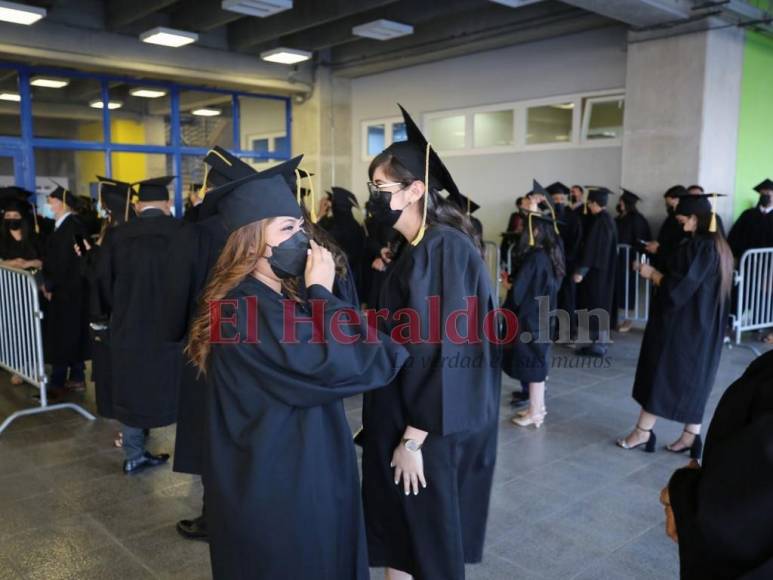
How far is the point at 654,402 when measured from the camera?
177 inches

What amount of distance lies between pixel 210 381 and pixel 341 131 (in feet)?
39.1

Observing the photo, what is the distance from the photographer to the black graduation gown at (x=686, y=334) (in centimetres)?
429

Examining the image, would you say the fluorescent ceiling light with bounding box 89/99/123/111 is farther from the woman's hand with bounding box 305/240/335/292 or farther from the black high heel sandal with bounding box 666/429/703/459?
the woman's hand with bounding box 305/240/335/292

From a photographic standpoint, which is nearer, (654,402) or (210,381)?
(210,381)

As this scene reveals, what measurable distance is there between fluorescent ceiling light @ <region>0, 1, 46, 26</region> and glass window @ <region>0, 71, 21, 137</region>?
2.03m

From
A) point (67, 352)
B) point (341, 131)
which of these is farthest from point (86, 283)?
point (341, 131)

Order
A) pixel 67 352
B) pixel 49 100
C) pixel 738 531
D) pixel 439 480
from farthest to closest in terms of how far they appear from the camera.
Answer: pixel 49 100, pixel 67 352, pixel 439 480, pixel 738 531

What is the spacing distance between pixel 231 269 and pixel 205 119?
11697 mm

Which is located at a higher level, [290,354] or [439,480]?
[290,354]

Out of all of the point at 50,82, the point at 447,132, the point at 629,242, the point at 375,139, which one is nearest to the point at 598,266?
the point at 629,242

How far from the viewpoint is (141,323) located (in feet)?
13.9

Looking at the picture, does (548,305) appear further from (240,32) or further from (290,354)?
(240,32)

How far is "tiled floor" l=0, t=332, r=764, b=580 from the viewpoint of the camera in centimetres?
321

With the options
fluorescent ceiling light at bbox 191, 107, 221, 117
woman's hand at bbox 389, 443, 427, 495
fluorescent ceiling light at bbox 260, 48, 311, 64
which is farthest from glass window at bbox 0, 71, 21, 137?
woman's hand at bbox 389, 443, 427, 495
